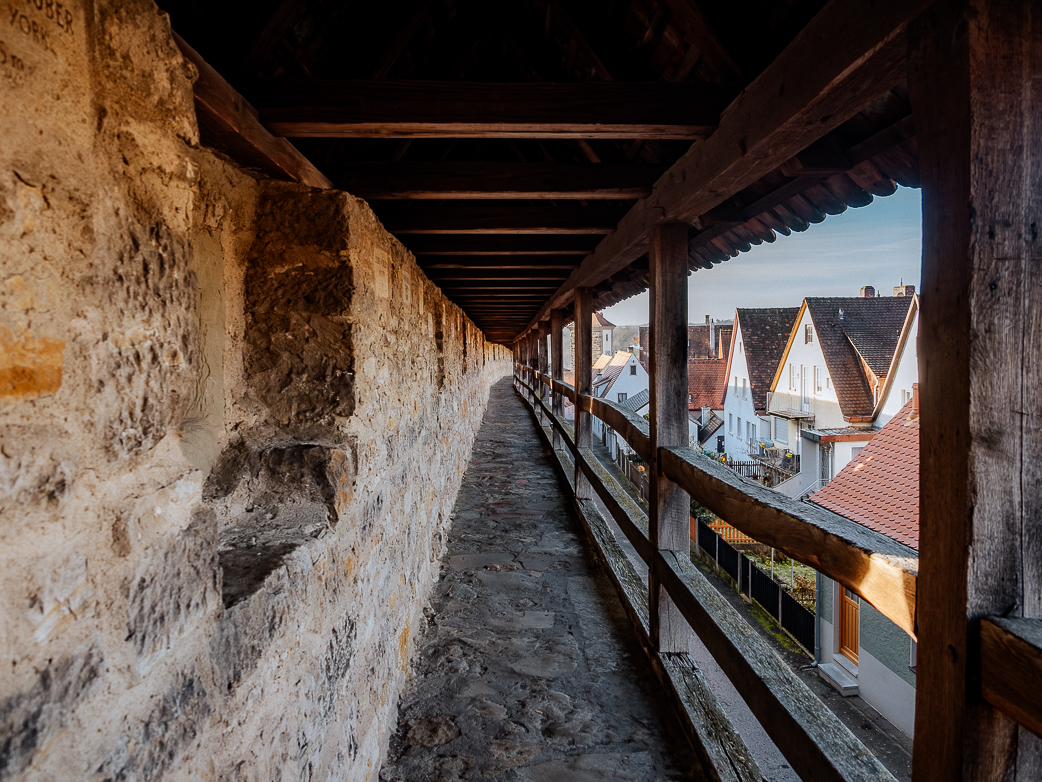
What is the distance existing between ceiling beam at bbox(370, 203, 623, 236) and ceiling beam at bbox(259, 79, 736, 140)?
4.40 feet

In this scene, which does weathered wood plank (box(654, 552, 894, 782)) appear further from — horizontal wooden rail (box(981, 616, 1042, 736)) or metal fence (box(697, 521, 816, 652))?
metal fence (box(697, 521, 816, 652))

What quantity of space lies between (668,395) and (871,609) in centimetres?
602

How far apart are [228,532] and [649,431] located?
2.24 meters

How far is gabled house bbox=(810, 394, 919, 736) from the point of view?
4723mm

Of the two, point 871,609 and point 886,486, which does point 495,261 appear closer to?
point 886,486

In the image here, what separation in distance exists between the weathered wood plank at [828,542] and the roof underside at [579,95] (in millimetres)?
1063

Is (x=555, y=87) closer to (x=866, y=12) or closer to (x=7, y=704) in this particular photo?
(x=866, y=12)

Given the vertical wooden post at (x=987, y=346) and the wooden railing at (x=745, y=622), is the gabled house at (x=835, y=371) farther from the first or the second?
the vertical wooden post at (x=987, y=346)

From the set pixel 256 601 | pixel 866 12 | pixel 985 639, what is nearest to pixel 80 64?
pixel 256 601

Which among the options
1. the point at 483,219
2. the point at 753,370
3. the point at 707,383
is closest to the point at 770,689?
the point at 483,219

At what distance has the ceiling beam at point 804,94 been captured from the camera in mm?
1170

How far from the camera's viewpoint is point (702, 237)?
334 centimetres

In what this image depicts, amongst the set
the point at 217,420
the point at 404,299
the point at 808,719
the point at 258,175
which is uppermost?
the point at 258,175

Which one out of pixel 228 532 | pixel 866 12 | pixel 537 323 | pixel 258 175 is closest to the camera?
pixel 866 12
